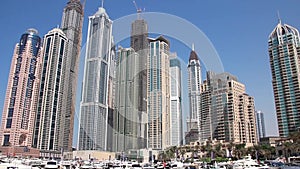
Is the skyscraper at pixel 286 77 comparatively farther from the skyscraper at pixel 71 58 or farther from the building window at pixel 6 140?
the building window at pixel 6 140

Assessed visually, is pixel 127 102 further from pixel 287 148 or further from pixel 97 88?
pixel 287 148

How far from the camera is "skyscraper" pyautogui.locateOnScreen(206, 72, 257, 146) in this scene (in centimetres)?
4812

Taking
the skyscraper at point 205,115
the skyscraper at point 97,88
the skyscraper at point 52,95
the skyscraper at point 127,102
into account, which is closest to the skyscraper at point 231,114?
the skyscraper at point 205,115

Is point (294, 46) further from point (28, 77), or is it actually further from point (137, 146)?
point (28, 77)

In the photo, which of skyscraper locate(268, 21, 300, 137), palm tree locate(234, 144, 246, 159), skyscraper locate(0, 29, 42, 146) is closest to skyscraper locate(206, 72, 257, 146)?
skyscraper locate(268, 21, 300, 137)

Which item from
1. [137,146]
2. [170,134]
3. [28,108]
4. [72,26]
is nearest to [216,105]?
[170,134]

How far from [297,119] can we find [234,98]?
34.2 feet

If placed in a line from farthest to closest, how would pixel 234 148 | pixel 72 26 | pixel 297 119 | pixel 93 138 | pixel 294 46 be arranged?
pixel 72 26
pixel 93 138
pixel 294 46
pixel 297 119
pixel 234 148

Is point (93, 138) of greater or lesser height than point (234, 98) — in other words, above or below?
below

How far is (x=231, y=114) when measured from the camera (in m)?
48.5

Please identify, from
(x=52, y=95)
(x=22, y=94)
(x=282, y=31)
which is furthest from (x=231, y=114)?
(x=22, y=94)

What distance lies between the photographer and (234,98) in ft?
163

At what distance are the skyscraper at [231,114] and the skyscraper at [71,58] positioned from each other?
25.5 m

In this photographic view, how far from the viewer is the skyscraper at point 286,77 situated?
147 ft
